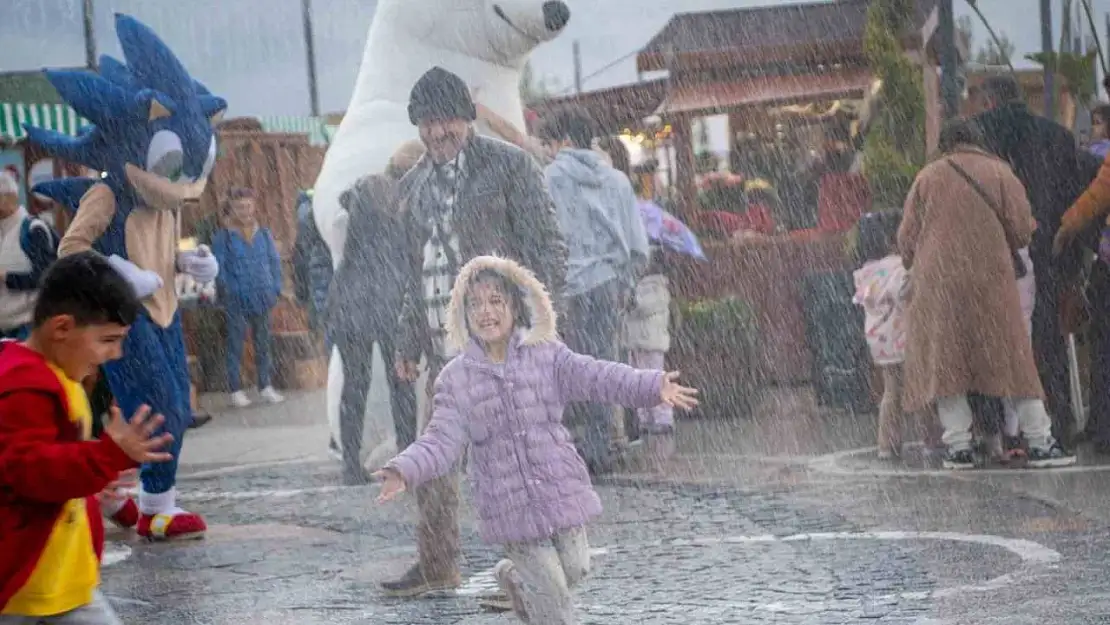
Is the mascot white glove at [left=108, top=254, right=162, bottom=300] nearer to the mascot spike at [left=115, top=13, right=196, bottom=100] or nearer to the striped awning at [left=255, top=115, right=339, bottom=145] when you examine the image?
the mascot spike at [left=115, top=13, right=196, bottom=100]

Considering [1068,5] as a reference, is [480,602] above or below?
below

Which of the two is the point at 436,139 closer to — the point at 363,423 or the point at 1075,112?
the point at 363,423

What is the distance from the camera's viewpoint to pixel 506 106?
11898 mm

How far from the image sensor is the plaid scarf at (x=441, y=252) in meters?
8.23

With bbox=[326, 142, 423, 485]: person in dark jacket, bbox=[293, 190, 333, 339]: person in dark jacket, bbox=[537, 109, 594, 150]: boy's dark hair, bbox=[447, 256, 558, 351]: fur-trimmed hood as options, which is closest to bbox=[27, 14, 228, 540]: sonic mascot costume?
bbox=[326, 142, 423, 485]: person in dark jacket

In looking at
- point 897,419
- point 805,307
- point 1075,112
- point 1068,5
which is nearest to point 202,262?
point 897,419

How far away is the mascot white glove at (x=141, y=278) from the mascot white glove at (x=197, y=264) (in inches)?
14.6

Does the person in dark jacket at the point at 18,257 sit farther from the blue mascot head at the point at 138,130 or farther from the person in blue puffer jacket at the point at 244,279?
the person in blue puffer jacket at the point at 244,279

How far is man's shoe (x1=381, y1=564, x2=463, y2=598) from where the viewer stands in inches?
281

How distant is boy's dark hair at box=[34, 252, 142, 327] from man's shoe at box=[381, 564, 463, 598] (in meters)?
2.93

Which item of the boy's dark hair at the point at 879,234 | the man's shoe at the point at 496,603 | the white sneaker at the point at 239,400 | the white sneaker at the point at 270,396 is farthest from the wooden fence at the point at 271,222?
the man's shoe at the point at 496,603

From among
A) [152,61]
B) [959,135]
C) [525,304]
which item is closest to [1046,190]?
[959,135]

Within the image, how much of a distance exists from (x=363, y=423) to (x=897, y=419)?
9.69 feet

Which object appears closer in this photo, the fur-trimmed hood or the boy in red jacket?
the boy in red jacket
